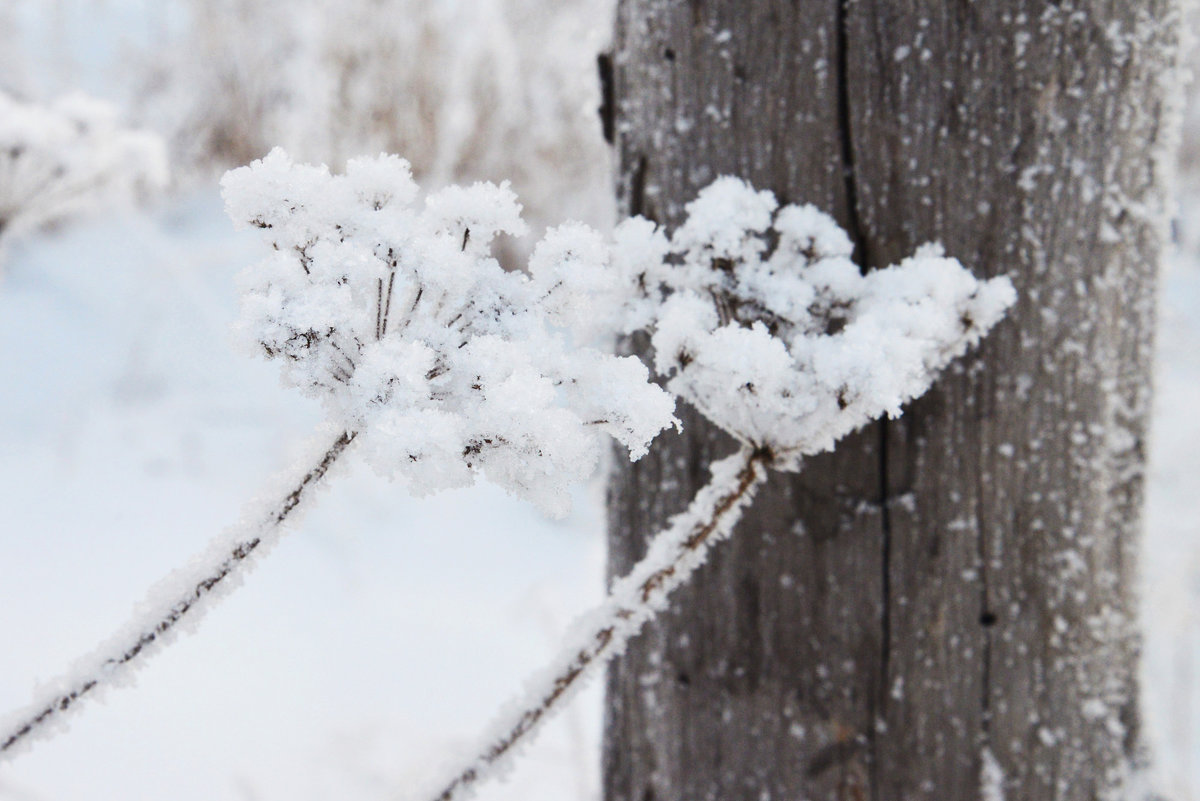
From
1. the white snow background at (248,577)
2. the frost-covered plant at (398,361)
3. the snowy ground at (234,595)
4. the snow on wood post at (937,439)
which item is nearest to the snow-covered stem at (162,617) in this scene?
the frost-covered plant at (398,361)

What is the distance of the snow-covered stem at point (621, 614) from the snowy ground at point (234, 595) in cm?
117

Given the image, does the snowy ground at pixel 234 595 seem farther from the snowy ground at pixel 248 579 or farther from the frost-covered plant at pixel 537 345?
the frost-covered plant at pixel 537 345

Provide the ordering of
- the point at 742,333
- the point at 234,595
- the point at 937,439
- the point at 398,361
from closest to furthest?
the point at 398,361 → the point at 742,333 → the point at 937,439 → the point at 234,595

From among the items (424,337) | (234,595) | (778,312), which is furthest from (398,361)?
(234,595)

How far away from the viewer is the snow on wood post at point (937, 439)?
0.79 meters

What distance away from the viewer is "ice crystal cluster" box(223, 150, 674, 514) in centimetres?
43

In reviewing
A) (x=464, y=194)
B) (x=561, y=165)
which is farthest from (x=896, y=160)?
(x=561, y=165)

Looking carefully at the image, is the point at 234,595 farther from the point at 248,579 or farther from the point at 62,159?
the point at 62,159

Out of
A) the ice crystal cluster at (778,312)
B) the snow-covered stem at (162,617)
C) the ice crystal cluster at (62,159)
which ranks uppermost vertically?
the ice crystal cluster at (62,159)

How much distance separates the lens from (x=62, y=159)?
1.42 m

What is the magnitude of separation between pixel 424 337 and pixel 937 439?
57 centimetres

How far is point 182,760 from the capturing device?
2689 mm

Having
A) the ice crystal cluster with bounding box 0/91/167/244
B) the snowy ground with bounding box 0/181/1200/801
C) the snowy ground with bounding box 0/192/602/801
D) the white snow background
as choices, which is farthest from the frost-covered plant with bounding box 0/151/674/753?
the snowy ground with bounding box 0/181/1200/801

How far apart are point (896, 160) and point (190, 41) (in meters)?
7.49
